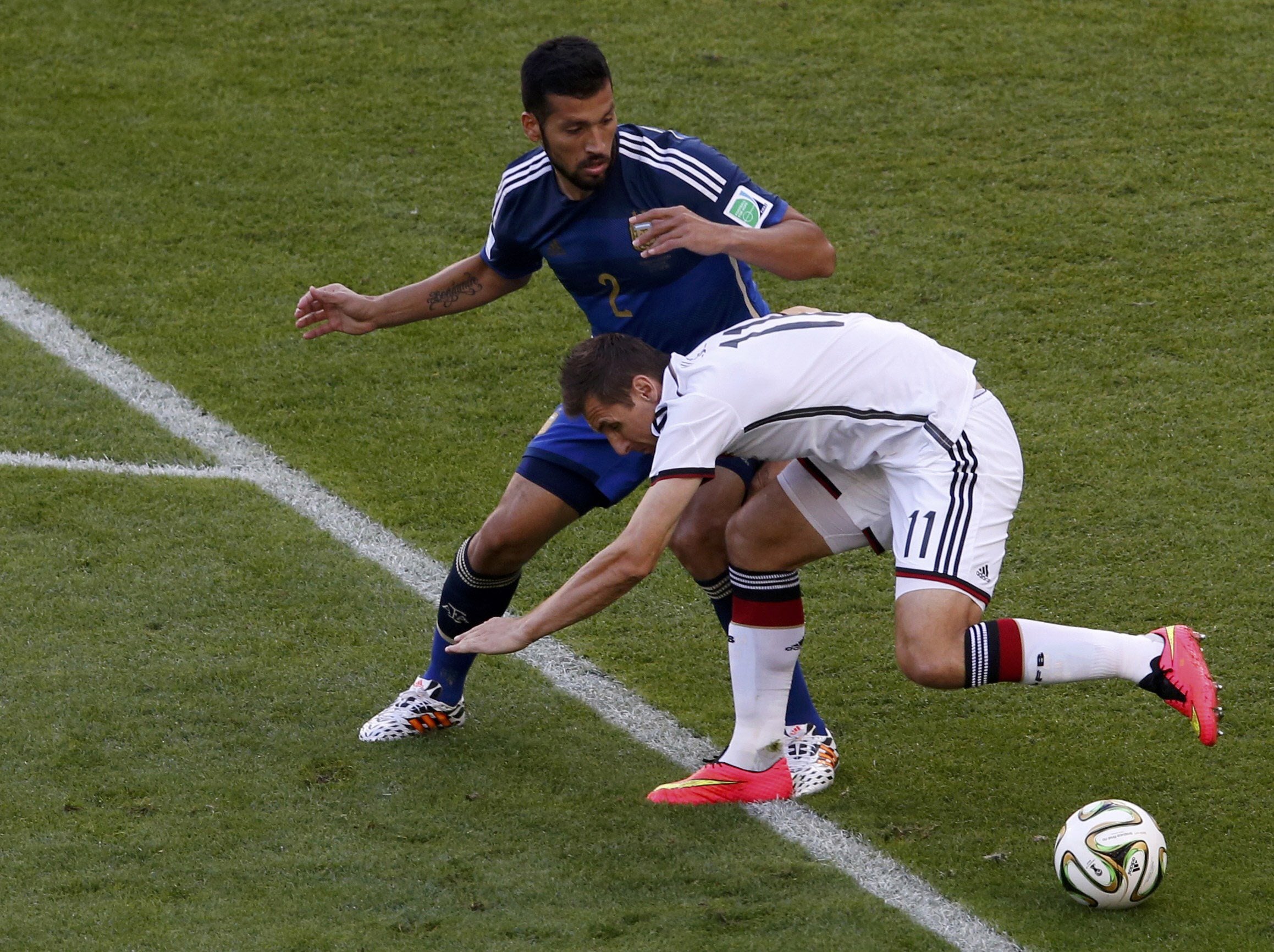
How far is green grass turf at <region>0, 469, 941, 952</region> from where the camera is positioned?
157 inches

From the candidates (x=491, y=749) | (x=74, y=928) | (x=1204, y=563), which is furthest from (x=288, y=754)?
(x=1204, y=563)

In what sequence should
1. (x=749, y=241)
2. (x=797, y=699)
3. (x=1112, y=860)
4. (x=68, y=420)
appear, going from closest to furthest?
(x=1112, y=860) < (x=749, y=241) < (x=797, y=699) < (x=68, y=420)

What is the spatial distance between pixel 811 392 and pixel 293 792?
1875 mm

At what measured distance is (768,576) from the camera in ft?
15.1

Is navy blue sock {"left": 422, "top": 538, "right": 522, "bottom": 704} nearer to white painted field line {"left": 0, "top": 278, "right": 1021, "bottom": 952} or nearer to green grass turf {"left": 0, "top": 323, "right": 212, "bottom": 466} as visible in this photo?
white painted field line {"left": 0, "top": 278, "right": 1021, "bottom": 952}

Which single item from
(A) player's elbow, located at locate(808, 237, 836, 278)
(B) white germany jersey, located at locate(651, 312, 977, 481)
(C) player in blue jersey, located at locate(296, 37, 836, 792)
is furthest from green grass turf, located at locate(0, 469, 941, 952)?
(A) player's elbow, located at locate(808, 237, 836, 278)

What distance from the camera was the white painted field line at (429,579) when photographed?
13.5 ft

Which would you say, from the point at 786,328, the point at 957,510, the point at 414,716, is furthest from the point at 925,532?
the point at 414,716

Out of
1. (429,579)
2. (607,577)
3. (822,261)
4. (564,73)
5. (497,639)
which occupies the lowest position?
(429,579)

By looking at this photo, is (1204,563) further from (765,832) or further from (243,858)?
(243,858)

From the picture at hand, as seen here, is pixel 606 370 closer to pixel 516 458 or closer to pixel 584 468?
pixel 584 468

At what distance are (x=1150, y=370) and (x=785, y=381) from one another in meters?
3.43

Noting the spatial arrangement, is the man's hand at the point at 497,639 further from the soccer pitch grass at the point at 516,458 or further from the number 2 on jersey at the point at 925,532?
the number 2 on jersey at the point at 925,532

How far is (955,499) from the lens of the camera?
166 inches
